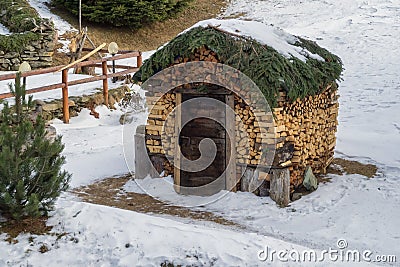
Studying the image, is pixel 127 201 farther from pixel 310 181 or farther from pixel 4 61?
pixel 4 61

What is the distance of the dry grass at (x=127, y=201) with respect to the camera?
7.28m

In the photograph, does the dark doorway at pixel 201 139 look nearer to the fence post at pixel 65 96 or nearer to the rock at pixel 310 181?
the rock at pixel 310 181

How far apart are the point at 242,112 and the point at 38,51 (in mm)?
10418

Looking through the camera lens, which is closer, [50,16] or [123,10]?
[123,10]

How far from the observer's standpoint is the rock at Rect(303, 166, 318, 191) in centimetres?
827

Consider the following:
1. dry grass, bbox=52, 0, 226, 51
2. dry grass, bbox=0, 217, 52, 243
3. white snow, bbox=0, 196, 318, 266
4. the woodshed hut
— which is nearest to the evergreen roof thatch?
the woodshed hut

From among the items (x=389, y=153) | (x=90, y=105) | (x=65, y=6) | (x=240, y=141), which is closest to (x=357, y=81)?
(x=389, y=153)

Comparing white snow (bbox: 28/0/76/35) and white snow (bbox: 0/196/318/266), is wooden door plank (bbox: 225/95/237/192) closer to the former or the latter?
white snow (bbox: 0/196/318/266)

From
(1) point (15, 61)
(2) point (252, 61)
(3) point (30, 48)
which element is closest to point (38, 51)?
(3) point (30, 48)

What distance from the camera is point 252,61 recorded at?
7.67 m

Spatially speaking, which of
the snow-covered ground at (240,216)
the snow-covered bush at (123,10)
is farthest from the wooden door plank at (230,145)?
the snow-covered bush at (123,10)

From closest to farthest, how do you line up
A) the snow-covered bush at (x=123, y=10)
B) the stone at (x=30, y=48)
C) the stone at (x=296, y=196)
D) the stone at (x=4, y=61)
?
the stone at (x=296, y=196) → the stone at (x=4, y=61) → the stone at (x=30, y=48) → the snow-covered bush at (x=123, y=10)

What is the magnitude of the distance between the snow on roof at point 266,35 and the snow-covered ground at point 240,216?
2182 millimetres

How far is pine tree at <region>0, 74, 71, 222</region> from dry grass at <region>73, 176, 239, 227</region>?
226 cm
